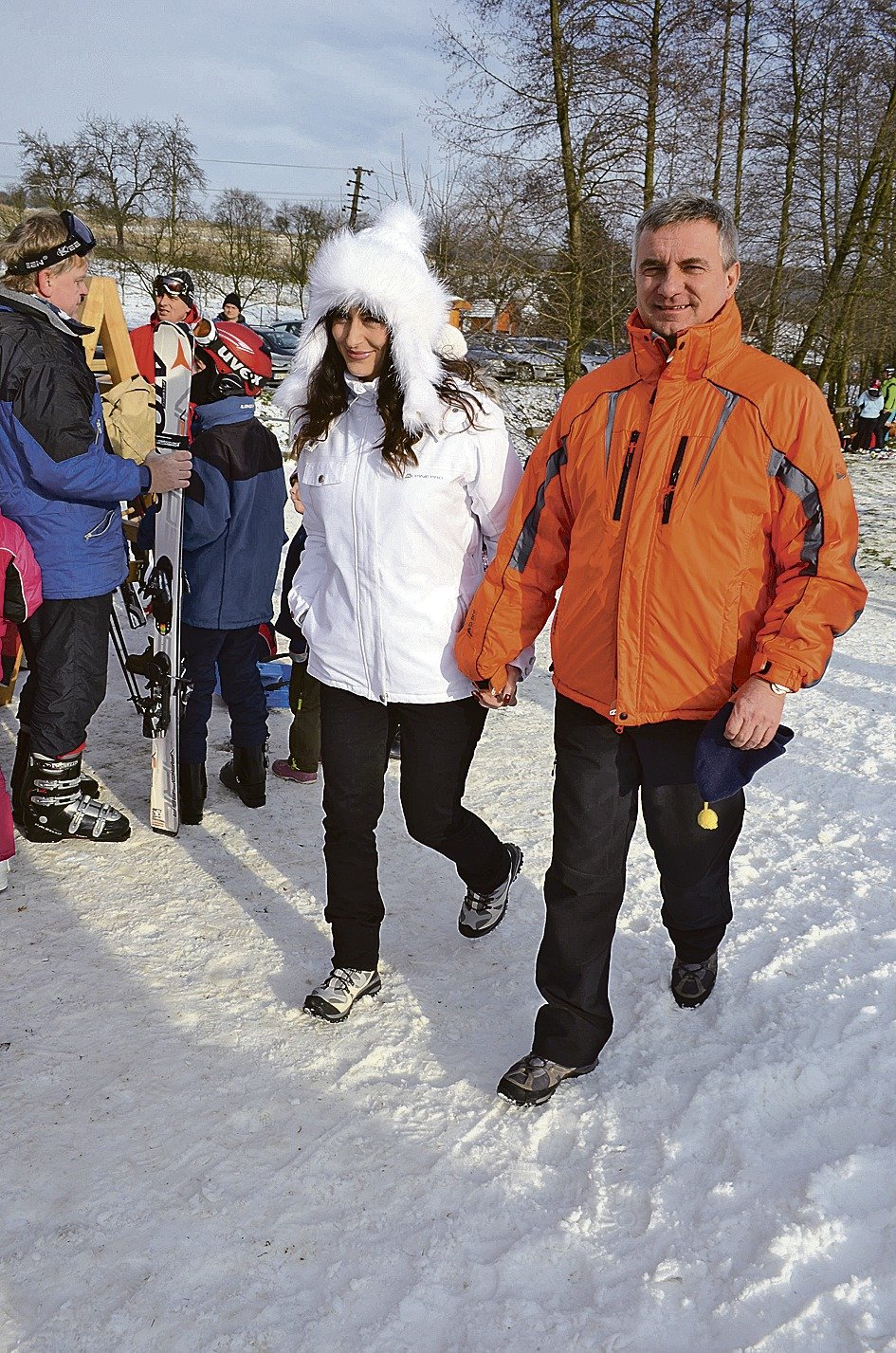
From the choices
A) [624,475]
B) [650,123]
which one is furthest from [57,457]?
[650,123]

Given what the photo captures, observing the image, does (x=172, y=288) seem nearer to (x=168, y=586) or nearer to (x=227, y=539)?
(x=227, y=539)

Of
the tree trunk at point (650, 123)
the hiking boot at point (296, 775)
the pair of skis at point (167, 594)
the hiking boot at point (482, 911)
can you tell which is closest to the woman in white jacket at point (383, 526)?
the hiking boot at point (482, 911)

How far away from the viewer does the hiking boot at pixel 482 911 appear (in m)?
3.28

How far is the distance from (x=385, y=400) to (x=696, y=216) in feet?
2.80

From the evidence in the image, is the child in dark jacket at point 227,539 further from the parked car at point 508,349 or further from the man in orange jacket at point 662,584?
the parked car at point 508,349

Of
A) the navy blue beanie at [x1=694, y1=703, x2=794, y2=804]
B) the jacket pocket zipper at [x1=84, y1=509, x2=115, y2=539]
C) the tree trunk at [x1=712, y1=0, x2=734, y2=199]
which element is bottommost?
the navy blue beanie at [x1=694, y1=703, x2=794, y2=804]

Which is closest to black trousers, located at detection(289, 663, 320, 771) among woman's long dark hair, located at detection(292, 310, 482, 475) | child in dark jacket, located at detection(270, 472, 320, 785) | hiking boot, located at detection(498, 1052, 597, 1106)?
child in dark jacket, located at detection(270, 472, 320, 785)

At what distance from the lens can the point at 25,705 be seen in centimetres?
365

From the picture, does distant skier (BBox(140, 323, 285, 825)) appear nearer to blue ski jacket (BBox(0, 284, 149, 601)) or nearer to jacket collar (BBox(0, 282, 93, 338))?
blue ski jacket (BBox(0, 284, 149, 601))

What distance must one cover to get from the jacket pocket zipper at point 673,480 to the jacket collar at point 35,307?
223cm

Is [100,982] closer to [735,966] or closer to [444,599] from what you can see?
[444,599]

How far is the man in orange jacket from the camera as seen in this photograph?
210cm

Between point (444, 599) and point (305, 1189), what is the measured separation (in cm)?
146

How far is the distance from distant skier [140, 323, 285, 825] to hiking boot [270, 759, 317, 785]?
40 cm
